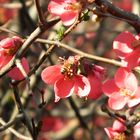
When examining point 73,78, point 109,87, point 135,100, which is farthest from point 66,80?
point 135,100

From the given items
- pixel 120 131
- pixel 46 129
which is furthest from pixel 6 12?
pixel 120 131

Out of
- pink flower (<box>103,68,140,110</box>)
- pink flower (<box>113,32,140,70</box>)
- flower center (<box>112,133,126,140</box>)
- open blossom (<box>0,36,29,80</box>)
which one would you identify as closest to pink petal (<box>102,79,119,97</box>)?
pink flower (<box>103,68,140,110</box>)

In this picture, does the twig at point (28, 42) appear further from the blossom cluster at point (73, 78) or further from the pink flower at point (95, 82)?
the pink flower at point (95, 82)

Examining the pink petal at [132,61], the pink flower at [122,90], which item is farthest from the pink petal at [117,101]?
the pink petal at [132,61]

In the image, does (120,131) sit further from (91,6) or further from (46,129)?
(46,129)

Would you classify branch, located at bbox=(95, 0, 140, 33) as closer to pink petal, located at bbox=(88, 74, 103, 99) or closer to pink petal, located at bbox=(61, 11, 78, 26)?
pink petal, located at bbox=(61, 11, 78, 26)
